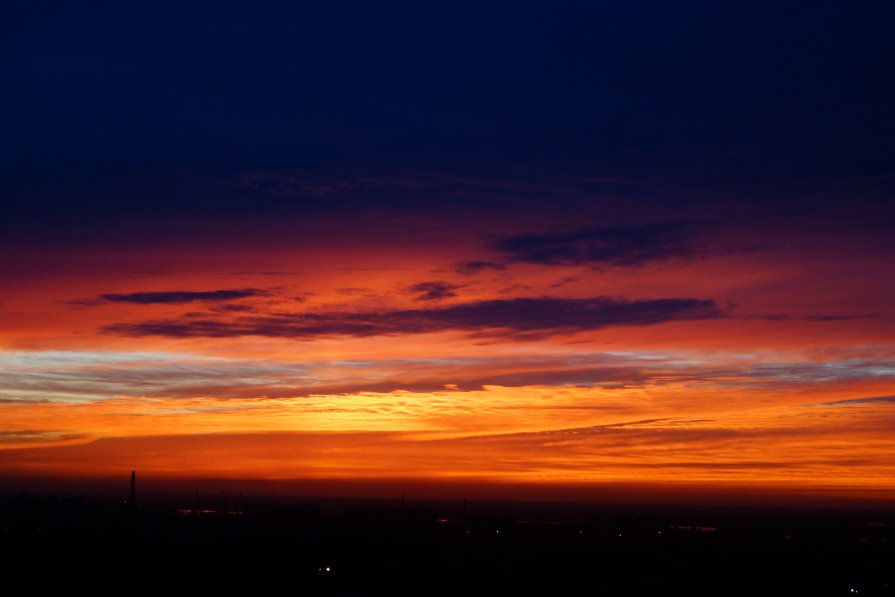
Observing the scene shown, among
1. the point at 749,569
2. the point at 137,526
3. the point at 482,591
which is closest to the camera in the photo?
the point at 482,591

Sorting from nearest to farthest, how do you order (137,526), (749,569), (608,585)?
1. (608,585)
2. (749,569)
3. (137,526)

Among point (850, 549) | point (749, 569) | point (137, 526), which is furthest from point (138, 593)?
point (850, 549)

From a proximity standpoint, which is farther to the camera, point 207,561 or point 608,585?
point 207,561

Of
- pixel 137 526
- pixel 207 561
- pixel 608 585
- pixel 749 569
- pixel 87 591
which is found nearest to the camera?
pixel 87 591

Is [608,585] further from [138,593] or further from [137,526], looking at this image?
[137,526]

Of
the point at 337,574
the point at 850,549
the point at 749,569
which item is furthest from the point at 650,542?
the point at 337,574

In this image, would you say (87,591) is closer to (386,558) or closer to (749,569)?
(386,558)
